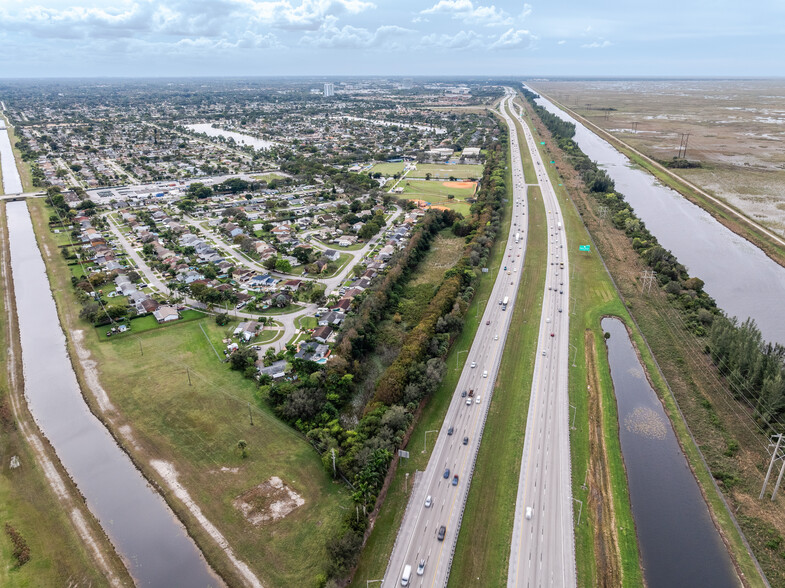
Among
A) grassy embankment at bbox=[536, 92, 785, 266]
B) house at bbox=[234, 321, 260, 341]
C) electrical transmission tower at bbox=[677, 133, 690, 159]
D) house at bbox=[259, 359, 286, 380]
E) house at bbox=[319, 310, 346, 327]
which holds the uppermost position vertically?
electrical transmission tower at bbox=[677, 133, 690, 159]

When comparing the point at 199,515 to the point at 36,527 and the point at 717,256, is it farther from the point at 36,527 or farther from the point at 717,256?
the point at 717,256

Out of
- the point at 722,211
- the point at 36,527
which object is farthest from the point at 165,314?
the point at 722,211

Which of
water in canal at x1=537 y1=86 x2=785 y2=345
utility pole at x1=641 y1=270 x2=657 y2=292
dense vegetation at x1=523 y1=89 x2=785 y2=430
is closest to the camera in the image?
dense vegetation at x1=523 y1=89 x2=785 y2=430

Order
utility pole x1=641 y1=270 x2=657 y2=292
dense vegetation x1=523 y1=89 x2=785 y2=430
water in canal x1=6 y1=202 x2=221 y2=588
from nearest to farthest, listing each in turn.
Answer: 1. water in canal x1=6 y1=202 x2=221 y2=588
2. dense vegetation x1=523 y1=89 x2=785 y2=430
3. utility pole x1=641 y1=270 x2=657 y2=292

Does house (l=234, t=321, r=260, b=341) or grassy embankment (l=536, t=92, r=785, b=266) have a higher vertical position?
grassy embankment (l=536, t=92, r=785, b=266)

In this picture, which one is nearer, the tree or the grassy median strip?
the grassy median strip

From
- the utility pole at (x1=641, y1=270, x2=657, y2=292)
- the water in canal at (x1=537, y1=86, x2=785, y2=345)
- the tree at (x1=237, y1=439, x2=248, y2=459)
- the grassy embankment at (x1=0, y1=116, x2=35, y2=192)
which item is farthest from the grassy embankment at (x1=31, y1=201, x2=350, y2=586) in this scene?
the grassy embankment at (x1=0, y1=116, x2=35, y2=192)

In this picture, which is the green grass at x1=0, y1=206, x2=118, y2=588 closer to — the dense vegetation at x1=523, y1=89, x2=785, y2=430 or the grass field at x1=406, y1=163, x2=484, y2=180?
the dense vegetation at x1=523, y1=89, x2=785, y2=430
